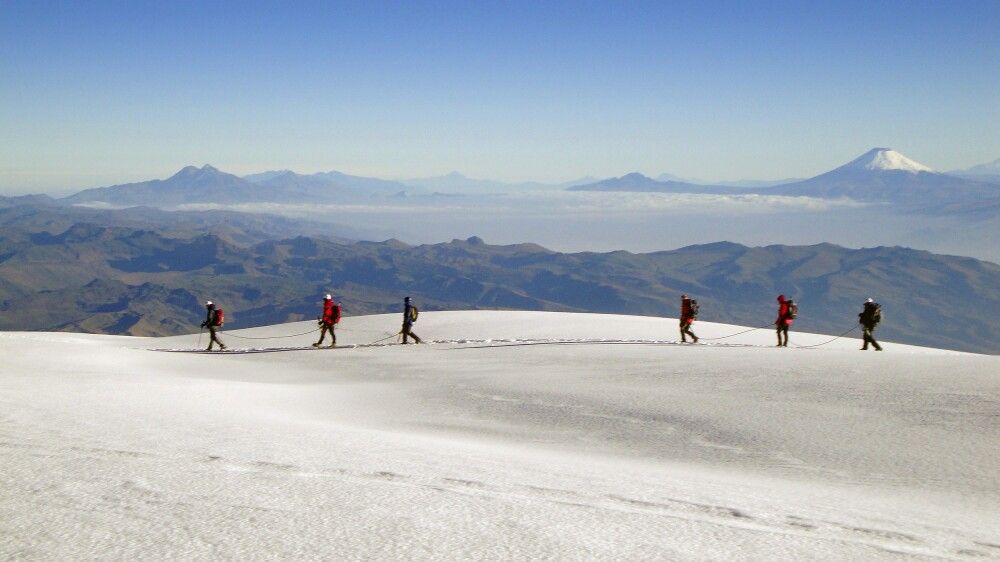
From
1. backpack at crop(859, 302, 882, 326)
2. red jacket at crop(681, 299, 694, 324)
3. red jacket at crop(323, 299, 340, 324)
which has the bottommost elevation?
red jacket at crop(323, 299, 340, 324)

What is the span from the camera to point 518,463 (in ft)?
27.0

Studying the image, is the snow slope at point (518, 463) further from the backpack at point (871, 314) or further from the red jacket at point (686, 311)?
the red jacket at point (686, 311)

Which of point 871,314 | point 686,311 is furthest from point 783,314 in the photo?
point 686,311

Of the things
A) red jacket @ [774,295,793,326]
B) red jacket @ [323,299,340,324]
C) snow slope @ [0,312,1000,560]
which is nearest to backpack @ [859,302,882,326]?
red jacket @ [774,295,793,326]

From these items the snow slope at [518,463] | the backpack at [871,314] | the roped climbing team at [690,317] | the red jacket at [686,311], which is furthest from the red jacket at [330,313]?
the backpack at [871,314]

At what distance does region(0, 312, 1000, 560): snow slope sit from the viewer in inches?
214

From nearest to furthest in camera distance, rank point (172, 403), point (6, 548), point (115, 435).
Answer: point (6, 548), point (115, 435), point (172, 403)

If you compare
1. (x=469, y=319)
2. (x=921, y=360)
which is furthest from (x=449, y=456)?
(x=469, y=319)

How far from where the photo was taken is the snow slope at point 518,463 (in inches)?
214

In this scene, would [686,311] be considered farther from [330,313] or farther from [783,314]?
[330,313]

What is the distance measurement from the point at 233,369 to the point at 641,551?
18.2 m

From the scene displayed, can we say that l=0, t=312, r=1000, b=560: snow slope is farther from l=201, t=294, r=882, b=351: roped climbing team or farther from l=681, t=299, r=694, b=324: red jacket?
l=681, t=299, r=694, b=324: red jacket

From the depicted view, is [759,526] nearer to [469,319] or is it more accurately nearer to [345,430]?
[345,430]

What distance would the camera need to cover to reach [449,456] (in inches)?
329
